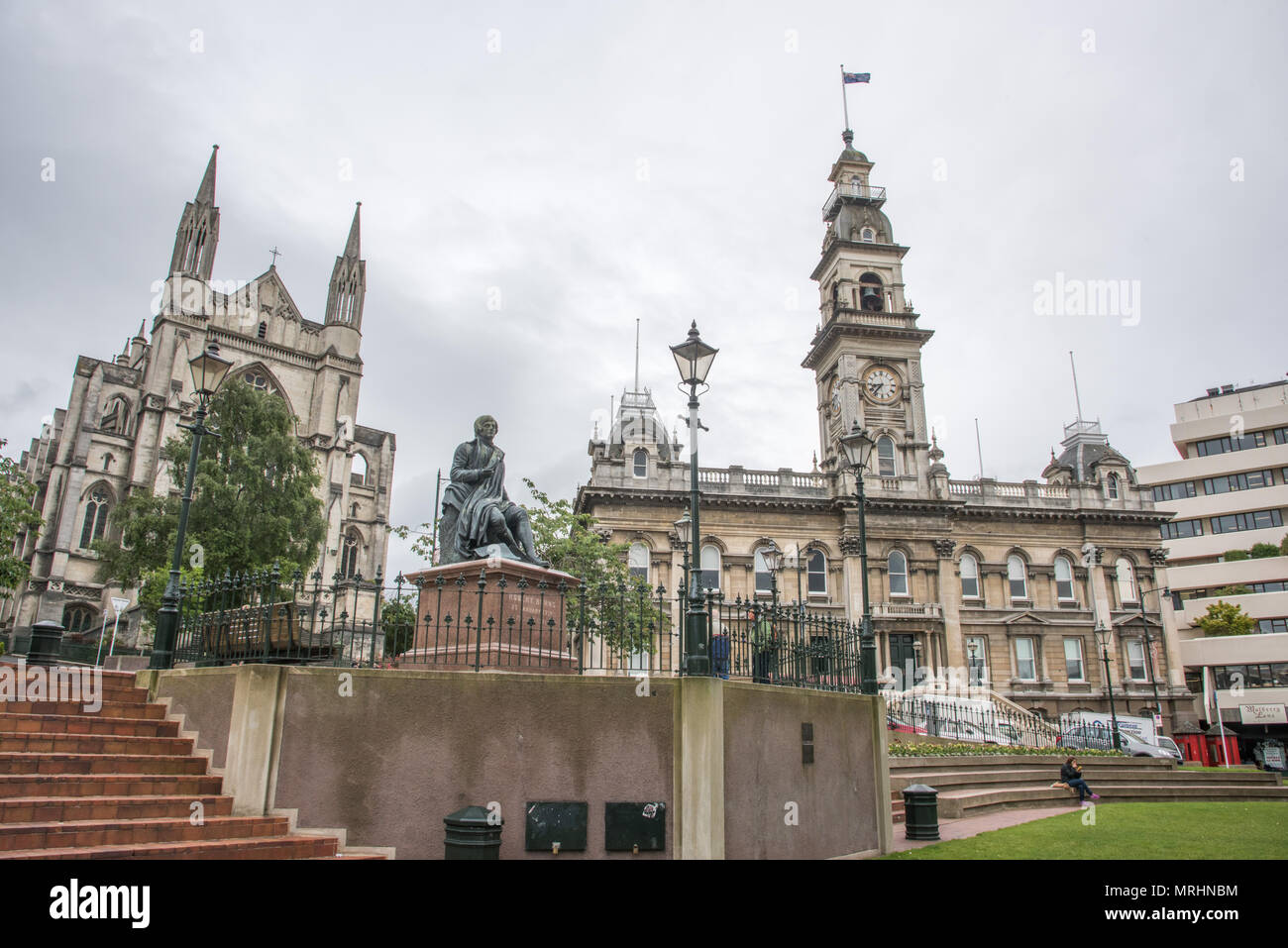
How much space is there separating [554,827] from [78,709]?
5540 millimetres

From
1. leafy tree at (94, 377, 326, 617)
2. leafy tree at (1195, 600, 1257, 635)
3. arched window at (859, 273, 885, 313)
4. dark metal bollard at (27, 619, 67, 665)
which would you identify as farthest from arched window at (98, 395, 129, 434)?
leafy tree at (1195, 600, 1257, 635)

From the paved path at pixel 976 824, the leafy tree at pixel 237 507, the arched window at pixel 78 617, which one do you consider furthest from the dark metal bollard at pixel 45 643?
the arched window at pixel 78 617

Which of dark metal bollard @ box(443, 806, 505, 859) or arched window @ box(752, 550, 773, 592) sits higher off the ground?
arched window @ box(752, 550, 773, 592)

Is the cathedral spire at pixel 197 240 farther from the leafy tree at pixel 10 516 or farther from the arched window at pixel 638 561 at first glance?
the arched window at pixel 638 561

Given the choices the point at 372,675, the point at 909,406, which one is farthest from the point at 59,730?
the point at 909,406

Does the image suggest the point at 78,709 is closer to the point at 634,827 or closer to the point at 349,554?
the point at 634,827

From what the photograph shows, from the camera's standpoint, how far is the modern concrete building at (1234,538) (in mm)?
43531

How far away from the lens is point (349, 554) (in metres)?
53.3

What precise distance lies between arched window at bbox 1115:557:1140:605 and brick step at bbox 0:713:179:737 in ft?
132

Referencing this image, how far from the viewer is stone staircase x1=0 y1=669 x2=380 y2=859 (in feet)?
21.4

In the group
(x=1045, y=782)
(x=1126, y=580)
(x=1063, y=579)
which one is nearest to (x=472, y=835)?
(x=1045, y=782)

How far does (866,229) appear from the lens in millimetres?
42469

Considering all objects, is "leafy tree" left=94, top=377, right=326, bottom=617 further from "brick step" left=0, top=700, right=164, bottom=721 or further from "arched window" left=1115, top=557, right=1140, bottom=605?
"arched window" left=1115, top=557, right=1140, bottom=605
